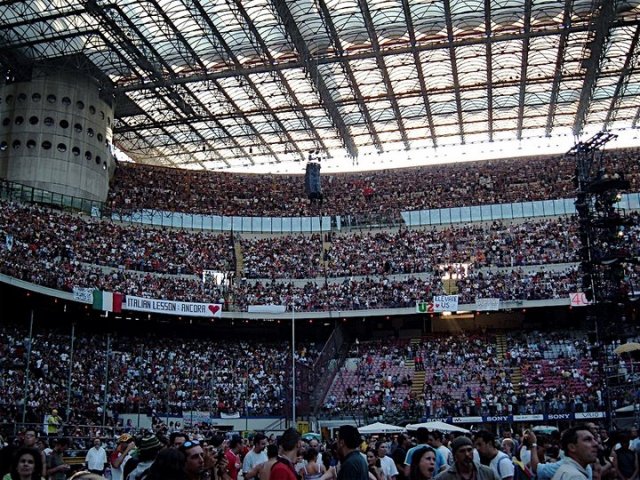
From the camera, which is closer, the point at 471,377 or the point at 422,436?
the point at 422,436

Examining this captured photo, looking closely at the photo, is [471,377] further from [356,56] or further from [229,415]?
[356,56]

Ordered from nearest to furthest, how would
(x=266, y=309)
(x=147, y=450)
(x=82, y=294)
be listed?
(x=147, y=450), (x=82, y=294), (x=266, y=309)

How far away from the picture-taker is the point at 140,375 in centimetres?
4172

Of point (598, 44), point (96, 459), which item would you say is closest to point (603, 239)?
point (96, 459)

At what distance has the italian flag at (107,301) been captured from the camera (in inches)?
1565

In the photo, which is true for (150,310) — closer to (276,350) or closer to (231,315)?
(231,315)

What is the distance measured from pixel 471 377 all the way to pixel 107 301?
2064 centimetres

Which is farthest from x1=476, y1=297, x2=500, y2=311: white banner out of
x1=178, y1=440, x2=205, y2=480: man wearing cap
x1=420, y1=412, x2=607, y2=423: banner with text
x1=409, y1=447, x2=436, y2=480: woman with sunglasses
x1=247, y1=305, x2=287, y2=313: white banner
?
x1=178, y1=440, x2=205, y2=480: man wearing cap

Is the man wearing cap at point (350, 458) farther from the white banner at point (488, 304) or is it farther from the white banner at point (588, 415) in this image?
the white banner at point (488, 304)

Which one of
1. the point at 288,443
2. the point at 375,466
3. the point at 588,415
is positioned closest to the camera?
the point at 288,443

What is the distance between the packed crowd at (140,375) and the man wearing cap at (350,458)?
29506 millimetres

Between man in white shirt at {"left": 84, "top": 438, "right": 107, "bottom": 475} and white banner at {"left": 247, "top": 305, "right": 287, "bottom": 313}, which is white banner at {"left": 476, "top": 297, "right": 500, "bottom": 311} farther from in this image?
man in white shirt at {"left": 84, "top": 438, "right": 107, "bottom": 475}

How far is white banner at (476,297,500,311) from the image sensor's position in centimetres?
4438

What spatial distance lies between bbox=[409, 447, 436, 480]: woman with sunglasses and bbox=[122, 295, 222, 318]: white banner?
3633 cm
